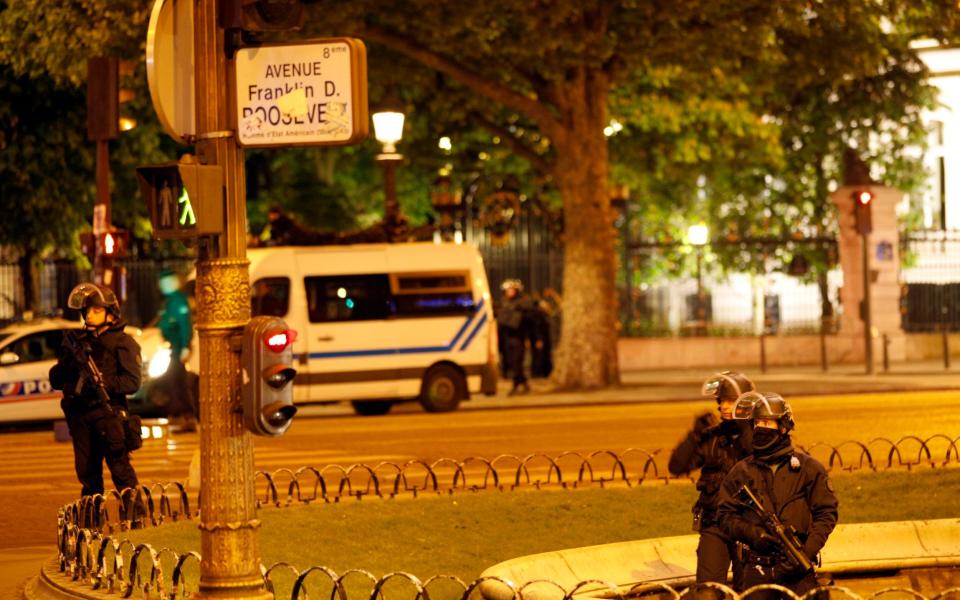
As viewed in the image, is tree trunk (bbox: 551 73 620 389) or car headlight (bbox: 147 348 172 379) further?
tree trunk (bbox: 551 73 620 389)

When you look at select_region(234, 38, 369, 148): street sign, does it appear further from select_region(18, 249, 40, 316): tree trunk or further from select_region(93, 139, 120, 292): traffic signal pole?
select_region(18, 249, 40, 316): tree trunk

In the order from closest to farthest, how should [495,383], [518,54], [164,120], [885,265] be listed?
[164,120] → [495,383] → [518,54] → [885,265]

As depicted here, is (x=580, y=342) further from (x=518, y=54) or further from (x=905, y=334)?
(x=905, y=334)

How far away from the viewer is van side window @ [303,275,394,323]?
25.2 m

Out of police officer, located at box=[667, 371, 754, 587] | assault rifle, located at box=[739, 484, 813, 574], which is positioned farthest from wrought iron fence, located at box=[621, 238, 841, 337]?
assault rifle, located at box=[739, 484, 813, 574]

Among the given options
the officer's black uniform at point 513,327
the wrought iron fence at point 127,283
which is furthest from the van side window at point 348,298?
the wrought iron fence at point 127,283

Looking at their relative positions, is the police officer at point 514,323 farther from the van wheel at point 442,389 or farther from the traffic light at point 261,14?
the traffic light at point 261,14

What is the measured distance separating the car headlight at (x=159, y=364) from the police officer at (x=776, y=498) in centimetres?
1557

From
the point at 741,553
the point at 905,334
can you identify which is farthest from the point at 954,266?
the point at 741,553

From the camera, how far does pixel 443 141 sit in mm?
37812

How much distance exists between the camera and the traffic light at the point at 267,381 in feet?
27.3

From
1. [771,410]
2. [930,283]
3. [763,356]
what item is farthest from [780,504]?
[930,283]

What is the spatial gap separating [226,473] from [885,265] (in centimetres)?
3031

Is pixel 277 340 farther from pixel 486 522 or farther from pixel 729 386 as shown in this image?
pixel 486 522
